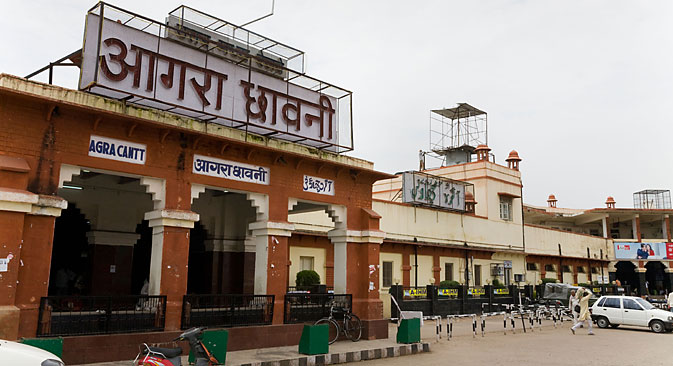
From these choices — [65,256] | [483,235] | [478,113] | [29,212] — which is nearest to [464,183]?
[483,235]

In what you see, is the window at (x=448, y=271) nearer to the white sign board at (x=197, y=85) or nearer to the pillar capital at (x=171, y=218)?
the white sign board at (x=197, y=85)

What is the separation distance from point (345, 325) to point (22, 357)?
10.4 meters

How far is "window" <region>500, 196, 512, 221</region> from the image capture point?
125ft

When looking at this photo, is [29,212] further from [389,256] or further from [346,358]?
[389,256]


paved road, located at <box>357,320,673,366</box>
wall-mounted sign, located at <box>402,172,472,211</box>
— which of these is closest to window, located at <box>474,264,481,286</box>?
wall-mounted sign, located at <box>402,172,472,211</box>

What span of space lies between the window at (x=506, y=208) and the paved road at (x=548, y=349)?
1731cm

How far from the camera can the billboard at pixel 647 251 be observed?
45.7m

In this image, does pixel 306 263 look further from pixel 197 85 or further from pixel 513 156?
pixel 513 156

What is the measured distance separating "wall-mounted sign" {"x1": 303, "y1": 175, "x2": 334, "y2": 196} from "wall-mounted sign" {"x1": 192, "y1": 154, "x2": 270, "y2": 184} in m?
1.38

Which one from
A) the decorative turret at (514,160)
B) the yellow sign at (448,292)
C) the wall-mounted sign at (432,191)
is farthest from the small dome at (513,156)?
the yellow sign at (448,292)

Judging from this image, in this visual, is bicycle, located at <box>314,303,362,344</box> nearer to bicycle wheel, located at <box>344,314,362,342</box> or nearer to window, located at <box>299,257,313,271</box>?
bicycle wheel, located at <box>344,314,362,342</box>

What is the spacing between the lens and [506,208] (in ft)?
127

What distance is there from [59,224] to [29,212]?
20.4 ft

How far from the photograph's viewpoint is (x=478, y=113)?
42094mm
